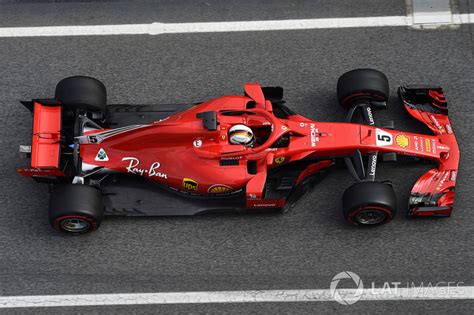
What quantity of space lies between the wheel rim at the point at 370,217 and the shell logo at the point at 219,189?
5.32 ft

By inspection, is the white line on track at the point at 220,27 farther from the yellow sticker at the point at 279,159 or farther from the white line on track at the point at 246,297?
the white line on track at the point at 246,297

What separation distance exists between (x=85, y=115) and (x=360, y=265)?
3.98 m

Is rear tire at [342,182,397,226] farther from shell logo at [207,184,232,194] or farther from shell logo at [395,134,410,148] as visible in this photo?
shell logo at [207,184,232,194]

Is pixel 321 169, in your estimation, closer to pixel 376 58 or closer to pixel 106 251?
pixel 376 58

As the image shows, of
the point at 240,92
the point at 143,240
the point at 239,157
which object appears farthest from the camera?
the point at 240,92

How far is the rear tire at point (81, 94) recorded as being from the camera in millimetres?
8047

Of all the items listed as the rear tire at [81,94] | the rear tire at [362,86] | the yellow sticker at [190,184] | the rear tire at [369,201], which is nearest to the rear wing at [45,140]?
the rear tire at [81,94]

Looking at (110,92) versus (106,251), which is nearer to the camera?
(106,251)

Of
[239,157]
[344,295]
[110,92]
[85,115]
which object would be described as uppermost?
[110,92]

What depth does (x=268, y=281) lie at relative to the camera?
7812 millimetres

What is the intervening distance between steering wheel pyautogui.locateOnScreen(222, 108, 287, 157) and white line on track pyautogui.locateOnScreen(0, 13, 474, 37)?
2.33 metres

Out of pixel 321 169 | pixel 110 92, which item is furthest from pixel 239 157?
pixel 110 92

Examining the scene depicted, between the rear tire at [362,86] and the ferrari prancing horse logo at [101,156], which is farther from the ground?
the rear tire at [362,86]

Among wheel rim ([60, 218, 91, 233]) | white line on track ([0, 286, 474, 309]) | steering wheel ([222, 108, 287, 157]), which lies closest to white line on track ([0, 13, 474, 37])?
steering wheel ([222, 108, 287, 157])
